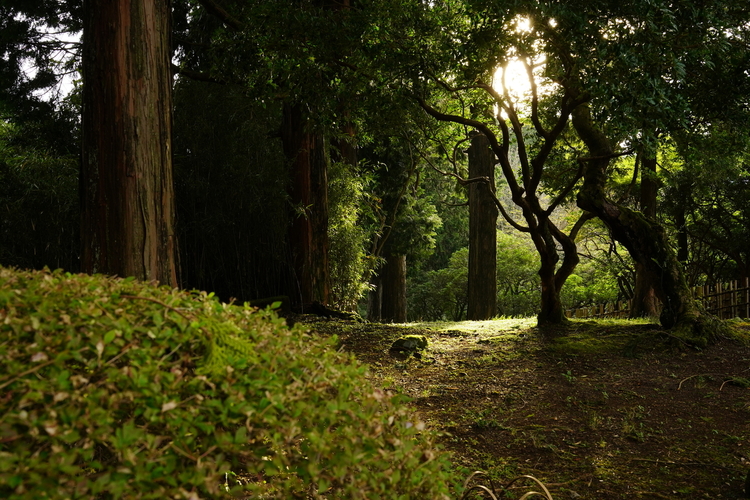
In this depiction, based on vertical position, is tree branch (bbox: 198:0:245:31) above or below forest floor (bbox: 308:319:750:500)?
above

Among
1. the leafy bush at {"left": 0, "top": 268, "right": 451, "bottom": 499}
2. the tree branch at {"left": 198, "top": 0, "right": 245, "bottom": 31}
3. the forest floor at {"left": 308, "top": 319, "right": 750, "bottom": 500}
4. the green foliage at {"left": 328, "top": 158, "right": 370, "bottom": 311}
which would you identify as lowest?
the forest floor at {"left": 308, "top": 319, "right": 750, "bottom": 500}

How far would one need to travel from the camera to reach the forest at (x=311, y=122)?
147 inches

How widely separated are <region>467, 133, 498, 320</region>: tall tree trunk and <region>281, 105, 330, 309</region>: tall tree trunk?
18.2 ft

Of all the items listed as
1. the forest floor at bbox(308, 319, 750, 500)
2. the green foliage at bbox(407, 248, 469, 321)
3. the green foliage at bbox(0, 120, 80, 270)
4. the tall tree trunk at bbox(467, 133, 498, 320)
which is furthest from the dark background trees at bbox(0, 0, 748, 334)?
the green foliage at bbox(407, 248, 469, 321)

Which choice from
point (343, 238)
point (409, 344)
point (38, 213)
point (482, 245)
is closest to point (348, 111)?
point (343, 238)

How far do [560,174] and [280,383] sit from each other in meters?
9.12

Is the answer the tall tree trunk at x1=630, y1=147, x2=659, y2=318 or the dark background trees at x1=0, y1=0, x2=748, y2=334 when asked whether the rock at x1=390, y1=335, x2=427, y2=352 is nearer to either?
the dark background trees at x1=0, y1=0, x2=748, y2=334

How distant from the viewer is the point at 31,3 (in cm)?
867

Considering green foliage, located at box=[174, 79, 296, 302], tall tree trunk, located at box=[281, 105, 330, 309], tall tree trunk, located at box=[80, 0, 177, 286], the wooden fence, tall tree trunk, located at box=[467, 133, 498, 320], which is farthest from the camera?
tall tree trunk, located at box=[467, 133, 498, 320]

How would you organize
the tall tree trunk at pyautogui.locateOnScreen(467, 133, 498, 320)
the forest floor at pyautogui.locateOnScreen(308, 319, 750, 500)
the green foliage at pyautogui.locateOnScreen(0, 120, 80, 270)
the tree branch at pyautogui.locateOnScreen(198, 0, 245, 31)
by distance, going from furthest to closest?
the tall tree trunk at pyautogui.locateOnScreen(467, 133, 498, 320) < the tree branch at pyautogui.locateOnScreen(198, 0, 245, 31) < the green foliage at pyautogui.locateOnScreen(0, 120, 80, 270) < the forest floor at pyautogui.locateOnScreen(308, 319, 750, 500)

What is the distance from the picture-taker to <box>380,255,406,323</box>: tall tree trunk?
49.7ft

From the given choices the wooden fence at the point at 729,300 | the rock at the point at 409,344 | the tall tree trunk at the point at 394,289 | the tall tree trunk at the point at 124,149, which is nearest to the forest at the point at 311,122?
the tall tree trunk at the point at 124,149

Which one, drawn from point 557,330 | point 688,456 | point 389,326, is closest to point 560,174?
point 557,330

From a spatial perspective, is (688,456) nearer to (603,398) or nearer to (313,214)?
(603,398)
